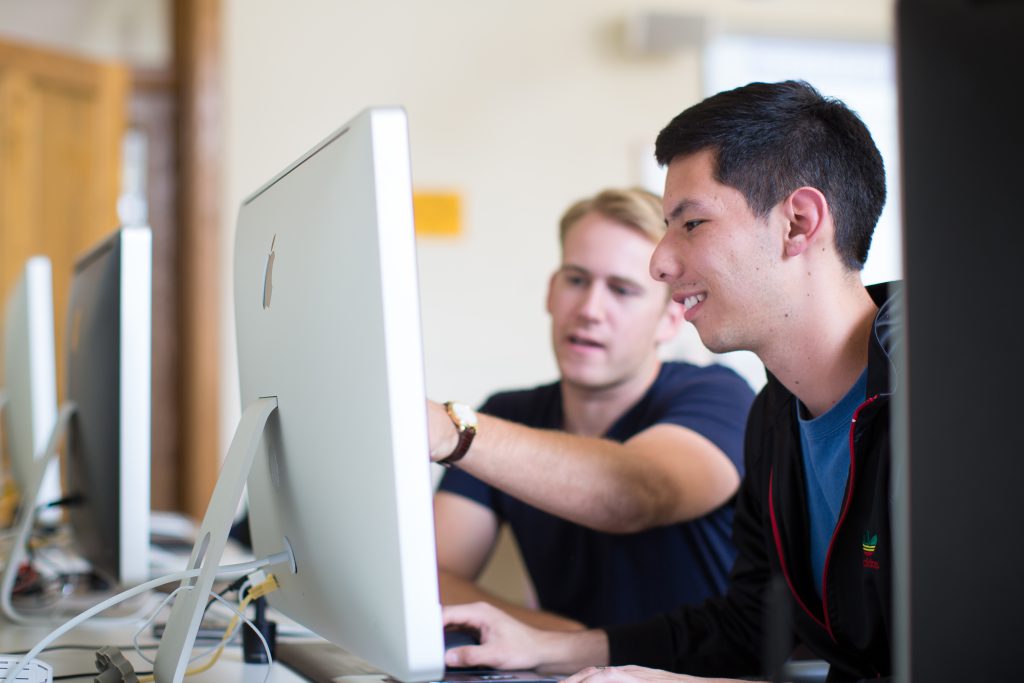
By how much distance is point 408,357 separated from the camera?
66 cm

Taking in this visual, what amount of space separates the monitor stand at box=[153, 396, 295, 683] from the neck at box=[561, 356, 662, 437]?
38.0 inches

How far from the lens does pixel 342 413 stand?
742 millimetres

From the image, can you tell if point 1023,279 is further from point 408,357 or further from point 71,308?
point 71,308

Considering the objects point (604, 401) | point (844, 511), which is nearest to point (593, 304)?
point (604, 401)

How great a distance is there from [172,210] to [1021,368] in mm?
3489

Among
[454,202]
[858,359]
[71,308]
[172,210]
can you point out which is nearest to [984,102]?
[858,359]

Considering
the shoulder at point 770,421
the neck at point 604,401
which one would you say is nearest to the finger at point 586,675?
the shoulder at point 770,421

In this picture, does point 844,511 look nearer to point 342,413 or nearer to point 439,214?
point 342,413

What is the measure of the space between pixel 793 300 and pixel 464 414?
0.39 meters

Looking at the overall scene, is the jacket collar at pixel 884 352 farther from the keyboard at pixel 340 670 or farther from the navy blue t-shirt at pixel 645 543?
the navy blue t-shirt at pixel 645 543

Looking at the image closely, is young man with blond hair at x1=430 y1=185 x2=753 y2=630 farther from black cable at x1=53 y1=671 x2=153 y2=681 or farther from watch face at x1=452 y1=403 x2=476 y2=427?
black cable at x1=53 y1=671 x2=153 y2=681

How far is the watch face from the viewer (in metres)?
1.12

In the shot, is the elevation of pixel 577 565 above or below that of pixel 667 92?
below

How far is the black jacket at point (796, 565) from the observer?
→ 100 centimetres
